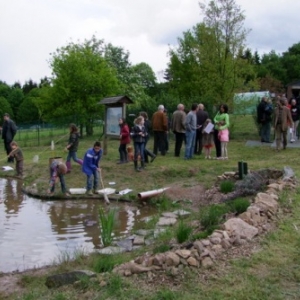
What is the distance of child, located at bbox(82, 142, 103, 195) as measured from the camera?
12.8 metres

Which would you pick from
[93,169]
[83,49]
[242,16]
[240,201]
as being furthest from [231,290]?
[83,49]

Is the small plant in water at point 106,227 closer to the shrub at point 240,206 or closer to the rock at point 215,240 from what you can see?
the shrub at point 240,206

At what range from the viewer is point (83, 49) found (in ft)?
115

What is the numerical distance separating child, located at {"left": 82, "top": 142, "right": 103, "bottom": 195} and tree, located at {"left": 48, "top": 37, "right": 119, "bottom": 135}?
1889 cm

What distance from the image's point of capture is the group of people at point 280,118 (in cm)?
1648

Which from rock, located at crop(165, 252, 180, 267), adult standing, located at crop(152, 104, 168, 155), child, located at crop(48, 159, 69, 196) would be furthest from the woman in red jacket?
rock, located at crop(165, 252, 180, 267)

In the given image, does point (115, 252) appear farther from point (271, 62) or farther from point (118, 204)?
point (271, 62)

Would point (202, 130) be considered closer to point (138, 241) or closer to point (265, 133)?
point (265, 133)

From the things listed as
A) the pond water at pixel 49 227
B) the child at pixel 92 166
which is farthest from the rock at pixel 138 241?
the child at pixel 92 166

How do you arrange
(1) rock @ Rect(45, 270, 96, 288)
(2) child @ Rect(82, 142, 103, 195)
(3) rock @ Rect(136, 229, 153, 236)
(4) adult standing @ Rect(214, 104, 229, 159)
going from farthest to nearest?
(4) adult standing @ Rect(214, 104, 229, 159), (2) child @ Rect(82, 142, 103, 195), (3) rock @ Rect(136, 229, 153, 236), (1) rock @ Rect(45, 270, 96, 288)

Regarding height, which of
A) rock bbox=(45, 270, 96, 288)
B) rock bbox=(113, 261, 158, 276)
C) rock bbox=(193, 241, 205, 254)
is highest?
rock bbox=(193, 241, 205, 254)

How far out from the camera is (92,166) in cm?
1279

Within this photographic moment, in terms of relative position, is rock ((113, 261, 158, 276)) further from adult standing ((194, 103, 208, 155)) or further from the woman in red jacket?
adult standing ((194, 103, 208, 155))

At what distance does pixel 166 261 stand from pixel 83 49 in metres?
30.6
